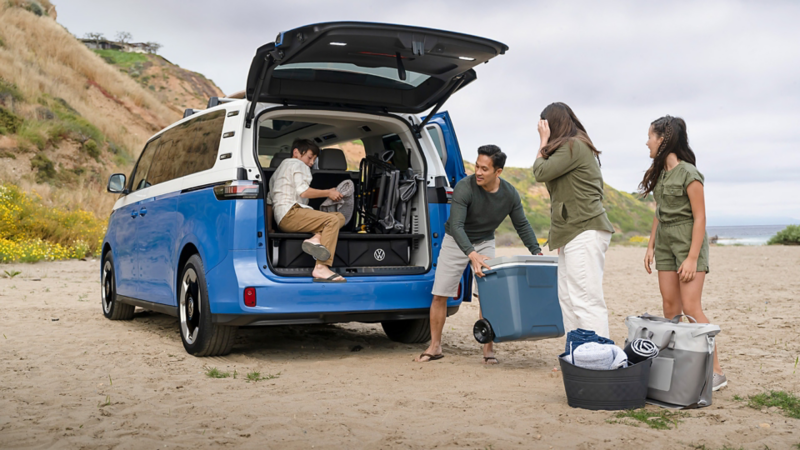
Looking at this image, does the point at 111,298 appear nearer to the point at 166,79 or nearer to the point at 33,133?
the point at 33,133

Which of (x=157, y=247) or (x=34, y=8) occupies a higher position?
(x=34, y=8)

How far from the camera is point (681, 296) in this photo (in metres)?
4.82

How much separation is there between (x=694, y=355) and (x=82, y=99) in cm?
2912

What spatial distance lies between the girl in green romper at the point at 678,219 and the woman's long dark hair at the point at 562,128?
45 cm

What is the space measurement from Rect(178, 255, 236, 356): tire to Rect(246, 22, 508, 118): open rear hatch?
133cm

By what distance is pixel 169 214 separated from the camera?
650cm

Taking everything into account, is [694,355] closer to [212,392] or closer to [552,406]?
[552,406]

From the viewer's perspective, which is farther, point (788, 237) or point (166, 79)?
point (166, 79)

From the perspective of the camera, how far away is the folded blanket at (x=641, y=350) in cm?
427

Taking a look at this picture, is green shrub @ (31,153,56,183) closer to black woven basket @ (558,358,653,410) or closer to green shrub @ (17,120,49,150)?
green shrub @ (17,120,49,150)

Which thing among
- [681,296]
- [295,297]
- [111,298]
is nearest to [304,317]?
[295,297]

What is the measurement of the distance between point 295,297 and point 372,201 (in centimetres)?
157

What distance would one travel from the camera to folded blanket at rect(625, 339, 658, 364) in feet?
14.0

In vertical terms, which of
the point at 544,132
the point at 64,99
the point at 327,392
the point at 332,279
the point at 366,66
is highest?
the point at 64,99
